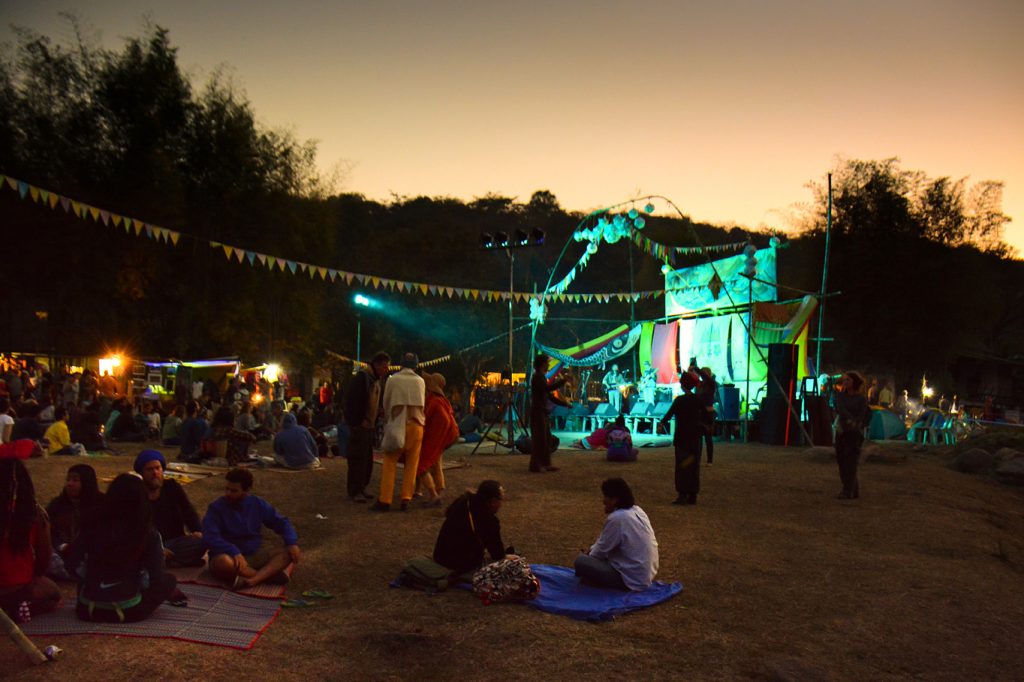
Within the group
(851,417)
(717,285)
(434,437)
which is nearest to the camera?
(434,437)

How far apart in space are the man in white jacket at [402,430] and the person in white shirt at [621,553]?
3.11 m

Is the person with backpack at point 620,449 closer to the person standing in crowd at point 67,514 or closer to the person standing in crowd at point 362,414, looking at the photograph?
the person standing in crowd at point 362,414

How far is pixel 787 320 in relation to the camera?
18547 millimetres

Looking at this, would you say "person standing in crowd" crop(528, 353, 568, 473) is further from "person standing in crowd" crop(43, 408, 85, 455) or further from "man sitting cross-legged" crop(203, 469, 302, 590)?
"person standing in crowd" crop(43, 408, 85, 455)

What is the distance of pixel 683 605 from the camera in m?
5.48

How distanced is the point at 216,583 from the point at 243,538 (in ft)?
1.35

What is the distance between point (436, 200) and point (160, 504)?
49.3 meters

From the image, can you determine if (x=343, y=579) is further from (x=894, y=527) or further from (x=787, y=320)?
(x=787, y=320)

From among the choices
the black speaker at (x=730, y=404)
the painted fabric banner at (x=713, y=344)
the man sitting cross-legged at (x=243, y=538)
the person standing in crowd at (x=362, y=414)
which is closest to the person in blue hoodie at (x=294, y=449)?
the person standing in crowd at (x=362, y=414)

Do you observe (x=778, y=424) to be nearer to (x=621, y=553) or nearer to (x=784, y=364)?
(x=784, y=364)

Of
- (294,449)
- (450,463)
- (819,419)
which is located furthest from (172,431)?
(819,419)

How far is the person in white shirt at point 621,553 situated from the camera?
570 centimetres

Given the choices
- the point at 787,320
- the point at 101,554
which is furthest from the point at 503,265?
the point at 101,554

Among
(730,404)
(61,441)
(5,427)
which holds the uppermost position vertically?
(730,404)
